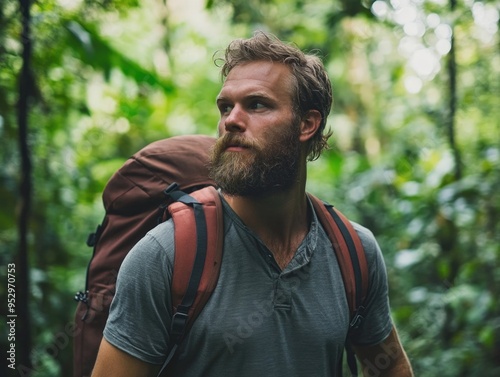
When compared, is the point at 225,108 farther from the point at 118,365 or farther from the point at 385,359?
the point at 385,359

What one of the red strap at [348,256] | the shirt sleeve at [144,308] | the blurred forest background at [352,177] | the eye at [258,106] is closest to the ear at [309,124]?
the eye at [258,106]

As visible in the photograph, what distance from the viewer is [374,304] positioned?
2.69 meters

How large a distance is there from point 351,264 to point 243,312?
1.98ft

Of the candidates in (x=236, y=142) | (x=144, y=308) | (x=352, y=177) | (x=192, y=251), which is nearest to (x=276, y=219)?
(x=236, y=142)

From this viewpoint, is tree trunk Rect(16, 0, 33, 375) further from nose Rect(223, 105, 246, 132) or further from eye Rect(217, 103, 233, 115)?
nose Rect(223, 105, 246, 132)

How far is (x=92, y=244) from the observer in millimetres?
2877

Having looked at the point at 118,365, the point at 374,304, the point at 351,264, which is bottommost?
the point at 118,365

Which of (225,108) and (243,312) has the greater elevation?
(225,108)

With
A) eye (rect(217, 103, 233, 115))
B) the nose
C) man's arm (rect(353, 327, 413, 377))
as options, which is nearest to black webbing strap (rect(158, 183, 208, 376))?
the nose

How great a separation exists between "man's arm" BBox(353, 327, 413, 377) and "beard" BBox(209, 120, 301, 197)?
0.88 metres

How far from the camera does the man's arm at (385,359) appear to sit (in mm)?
2764

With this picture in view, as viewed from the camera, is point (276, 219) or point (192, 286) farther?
point (276, 219)

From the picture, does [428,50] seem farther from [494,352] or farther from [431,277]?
[494,352]

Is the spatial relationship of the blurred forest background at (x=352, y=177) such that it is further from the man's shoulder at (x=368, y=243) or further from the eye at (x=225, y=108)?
the man's shoulder at (x=368, y=243)
